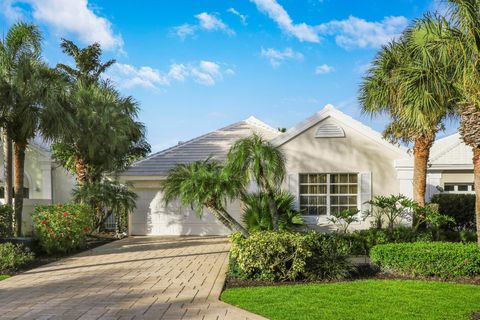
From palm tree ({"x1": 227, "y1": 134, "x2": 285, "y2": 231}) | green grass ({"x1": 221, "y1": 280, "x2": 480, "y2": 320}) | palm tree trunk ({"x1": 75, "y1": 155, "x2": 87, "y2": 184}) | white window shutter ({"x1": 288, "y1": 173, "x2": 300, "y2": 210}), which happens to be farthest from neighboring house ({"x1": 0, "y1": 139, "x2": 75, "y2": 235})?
green grass ({"x1": 221, "y1": 280, "x2": 480, "y2": 320})

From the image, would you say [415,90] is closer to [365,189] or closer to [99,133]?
[365,189]

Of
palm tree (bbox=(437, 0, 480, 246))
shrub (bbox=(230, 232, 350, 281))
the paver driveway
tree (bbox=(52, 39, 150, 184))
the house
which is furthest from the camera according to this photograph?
tree (bbox=(52, 39, 150, 184))

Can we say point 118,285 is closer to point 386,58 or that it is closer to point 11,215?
point 11,215

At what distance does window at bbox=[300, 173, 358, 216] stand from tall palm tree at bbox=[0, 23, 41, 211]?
33.0 feet

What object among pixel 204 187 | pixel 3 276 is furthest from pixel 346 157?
pixel 3 276

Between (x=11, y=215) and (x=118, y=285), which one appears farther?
(x=11, y=215)

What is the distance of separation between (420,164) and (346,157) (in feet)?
8.48

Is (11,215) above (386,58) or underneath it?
underneath

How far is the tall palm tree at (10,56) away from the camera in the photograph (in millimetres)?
15188

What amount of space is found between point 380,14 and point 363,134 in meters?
4.00

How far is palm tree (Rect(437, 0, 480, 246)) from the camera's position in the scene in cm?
953

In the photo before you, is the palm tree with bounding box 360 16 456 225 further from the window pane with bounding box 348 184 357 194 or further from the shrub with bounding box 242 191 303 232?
the shrub with bounding box 242 191 303 232

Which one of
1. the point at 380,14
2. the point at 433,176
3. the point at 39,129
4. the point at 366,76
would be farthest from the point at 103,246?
the point at 433,176

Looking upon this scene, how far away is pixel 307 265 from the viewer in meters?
10.5
